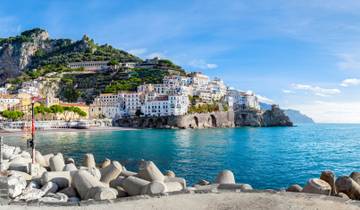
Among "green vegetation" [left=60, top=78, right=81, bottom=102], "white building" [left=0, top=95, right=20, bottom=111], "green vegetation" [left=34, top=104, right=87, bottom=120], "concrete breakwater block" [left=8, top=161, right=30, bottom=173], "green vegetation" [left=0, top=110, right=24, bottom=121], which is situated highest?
"green vegetation" [left=60, top=78, right=81, bottom=102]

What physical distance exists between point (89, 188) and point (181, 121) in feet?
356

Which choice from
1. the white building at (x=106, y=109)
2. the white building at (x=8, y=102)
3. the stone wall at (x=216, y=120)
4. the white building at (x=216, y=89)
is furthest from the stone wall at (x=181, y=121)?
the white building at (x=8, y=102)

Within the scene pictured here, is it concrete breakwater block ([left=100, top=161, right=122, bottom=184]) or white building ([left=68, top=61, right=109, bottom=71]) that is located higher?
white building ([left=68, top=61, right=109, bottom=71])

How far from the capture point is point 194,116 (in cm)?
12506

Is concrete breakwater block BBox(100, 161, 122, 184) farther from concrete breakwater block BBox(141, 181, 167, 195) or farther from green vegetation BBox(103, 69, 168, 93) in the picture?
green vegetation BBox(103, 69, 168, 93)

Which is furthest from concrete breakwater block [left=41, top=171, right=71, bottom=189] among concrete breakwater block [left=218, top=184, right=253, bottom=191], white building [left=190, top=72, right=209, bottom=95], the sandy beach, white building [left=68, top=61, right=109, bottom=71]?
white building [left=68, top=61, right=109, bottom=71]

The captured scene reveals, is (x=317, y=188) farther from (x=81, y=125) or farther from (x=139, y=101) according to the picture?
(x=139, y=101)

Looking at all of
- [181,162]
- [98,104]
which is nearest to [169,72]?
[98,104]

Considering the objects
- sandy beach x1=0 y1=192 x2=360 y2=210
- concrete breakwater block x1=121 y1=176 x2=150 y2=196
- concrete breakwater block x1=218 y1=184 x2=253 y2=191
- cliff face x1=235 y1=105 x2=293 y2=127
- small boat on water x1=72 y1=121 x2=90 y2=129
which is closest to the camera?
sandy beach x1=0 y1=192 x2=360 y2=210

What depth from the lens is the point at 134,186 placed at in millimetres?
Answer: 11742

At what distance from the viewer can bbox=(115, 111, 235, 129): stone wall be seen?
121 metres

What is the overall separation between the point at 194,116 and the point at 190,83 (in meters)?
38.1

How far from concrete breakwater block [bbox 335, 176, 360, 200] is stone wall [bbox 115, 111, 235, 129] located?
4237 inches

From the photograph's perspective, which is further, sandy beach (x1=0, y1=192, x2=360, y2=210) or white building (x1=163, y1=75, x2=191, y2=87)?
white building (x1=163, y1=75, x2=191, y2=87)
